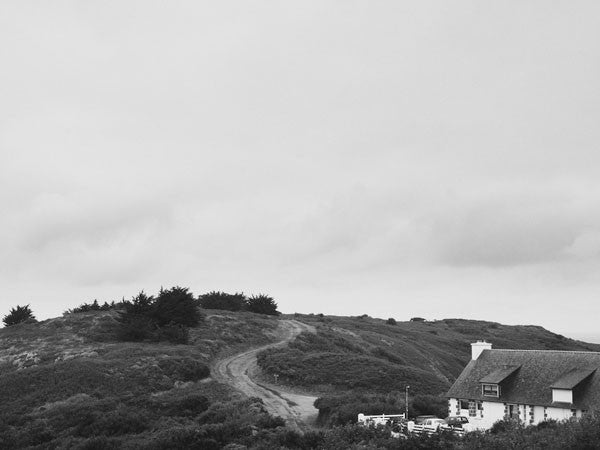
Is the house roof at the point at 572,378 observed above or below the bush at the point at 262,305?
below

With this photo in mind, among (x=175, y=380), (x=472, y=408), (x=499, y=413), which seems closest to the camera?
(x=499, y=413)

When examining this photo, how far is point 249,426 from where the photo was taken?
35.6 metres

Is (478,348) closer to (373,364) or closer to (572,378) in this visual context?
(572,378)

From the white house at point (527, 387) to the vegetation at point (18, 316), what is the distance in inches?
2834

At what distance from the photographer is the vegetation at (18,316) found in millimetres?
89850

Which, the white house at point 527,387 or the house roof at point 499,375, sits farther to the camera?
the house roof at point 499,375

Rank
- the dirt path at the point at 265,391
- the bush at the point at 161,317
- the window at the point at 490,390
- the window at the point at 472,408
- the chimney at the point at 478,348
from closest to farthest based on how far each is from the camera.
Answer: the window at the point at 490,390 < the window at the point at 472,408 < the dirt path at the point at 265,391 < the chimney at the point at 478,348 < the bush at the point at 161,317

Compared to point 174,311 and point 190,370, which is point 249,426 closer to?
point 190,370

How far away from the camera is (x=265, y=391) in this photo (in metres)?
51.7

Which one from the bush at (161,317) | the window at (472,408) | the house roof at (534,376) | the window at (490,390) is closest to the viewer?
the house roof at (534,376)

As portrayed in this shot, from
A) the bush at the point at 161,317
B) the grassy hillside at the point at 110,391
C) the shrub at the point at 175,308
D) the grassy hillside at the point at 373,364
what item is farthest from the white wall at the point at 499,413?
the shrub at the point at 175,308

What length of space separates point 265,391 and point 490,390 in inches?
801

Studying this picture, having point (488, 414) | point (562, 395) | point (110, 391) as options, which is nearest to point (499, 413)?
point (488, 414)

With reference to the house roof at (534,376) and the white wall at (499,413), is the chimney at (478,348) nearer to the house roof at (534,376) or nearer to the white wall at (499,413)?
the house roof at (534,376)
